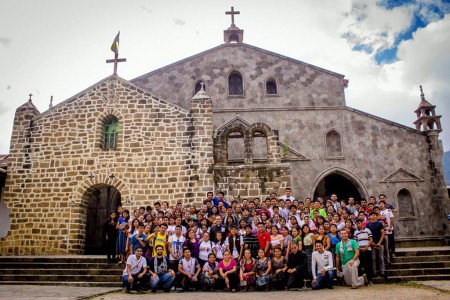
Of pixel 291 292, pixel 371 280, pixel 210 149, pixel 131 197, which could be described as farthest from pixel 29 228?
pixel 371 280

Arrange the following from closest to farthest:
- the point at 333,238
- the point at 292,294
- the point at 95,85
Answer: the point at 292,294 < the point at 333,238 < the point at 95,85

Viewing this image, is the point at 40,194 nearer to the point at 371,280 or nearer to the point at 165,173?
the point at 165,173

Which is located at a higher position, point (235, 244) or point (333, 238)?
point (333, 238)

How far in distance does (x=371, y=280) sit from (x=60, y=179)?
35.9 feet

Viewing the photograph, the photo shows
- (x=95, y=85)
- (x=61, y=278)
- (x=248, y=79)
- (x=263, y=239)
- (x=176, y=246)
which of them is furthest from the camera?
(x=248, y=79)

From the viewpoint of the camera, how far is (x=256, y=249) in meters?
8.70

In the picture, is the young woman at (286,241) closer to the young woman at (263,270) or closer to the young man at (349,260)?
the young woman at (263,270)

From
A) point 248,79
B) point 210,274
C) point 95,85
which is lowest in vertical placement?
point 210,274

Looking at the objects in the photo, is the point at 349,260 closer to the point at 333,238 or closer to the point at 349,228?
the point at 333,238

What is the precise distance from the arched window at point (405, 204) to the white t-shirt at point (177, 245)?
512 inches

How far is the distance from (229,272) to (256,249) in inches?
39.5

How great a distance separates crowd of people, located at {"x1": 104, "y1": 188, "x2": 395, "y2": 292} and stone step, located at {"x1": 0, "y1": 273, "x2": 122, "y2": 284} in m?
0.96

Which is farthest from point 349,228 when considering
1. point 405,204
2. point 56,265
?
point 405,204

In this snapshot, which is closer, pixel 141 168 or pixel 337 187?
pixel 141 168
